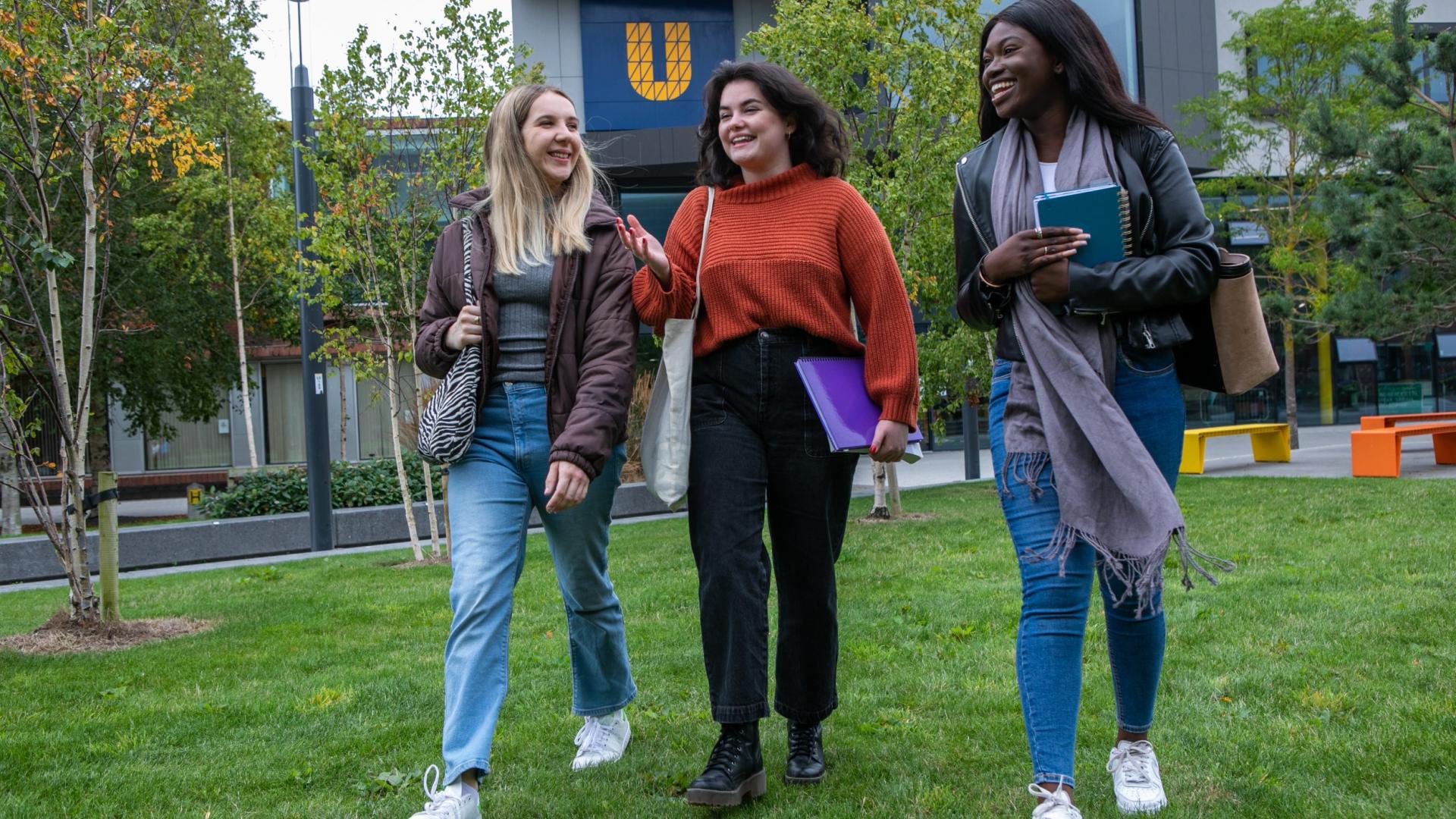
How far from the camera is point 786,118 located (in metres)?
3.51

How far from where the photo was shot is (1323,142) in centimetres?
1373

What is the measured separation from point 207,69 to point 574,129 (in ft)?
58.0

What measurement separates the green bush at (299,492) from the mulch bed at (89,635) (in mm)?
6886

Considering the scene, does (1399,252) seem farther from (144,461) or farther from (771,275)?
(144,461)

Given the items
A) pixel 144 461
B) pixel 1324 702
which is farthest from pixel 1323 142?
pixel 144 461

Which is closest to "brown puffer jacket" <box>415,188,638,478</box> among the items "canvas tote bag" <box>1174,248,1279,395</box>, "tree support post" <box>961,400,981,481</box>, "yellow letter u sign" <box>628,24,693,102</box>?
"canvas tote bag" <box>1174,248,1279,395</box>

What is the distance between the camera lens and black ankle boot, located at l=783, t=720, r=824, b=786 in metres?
3.42

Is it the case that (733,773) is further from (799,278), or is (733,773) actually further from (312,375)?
(312,375)

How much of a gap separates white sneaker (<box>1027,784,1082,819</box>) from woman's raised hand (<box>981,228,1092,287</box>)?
1.23 m

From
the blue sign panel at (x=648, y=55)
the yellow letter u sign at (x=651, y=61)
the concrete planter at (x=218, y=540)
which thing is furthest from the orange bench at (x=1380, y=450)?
the yellow letter u sign at (x=651, y=61)

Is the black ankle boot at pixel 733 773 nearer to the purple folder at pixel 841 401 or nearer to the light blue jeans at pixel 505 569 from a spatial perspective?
the light blue jeans at pixel 505 569

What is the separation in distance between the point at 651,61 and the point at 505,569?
25378 mm

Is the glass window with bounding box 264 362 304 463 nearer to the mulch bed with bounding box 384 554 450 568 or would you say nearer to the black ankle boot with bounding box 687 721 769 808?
the mulch bed with bounding box 384 554 450 568

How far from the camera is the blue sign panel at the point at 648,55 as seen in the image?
26.8m
